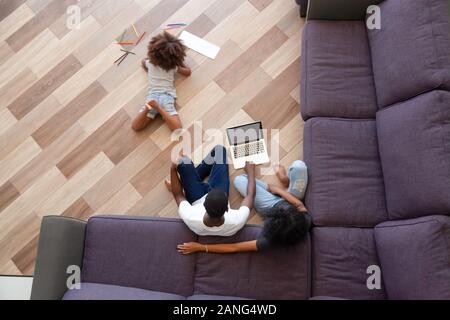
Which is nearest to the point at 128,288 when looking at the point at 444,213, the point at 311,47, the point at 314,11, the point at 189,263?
the point at 189,263

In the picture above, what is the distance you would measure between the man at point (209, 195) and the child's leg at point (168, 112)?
36 cm

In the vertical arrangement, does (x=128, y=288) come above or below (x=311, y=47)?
below

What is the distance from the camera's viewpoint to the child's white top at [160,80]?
2718 millimetres

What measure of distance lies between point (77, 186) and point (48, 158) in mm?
331

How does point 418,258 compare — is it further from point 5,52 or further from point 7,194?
point 5,52

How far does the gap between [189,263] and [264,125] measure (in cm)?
117

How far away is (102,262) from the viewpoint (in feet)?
6.89

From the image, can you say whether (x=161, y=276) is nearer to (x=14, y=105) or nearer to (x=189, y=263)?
(x=189, y=263)

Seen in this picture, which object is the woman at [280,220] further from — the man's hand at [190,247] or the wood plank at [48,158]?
the wood plank at [48,158]

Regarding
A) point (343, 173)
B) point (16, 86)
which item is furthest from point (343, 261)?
point (16, 86)

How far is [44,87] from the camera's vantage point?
9.53 feet

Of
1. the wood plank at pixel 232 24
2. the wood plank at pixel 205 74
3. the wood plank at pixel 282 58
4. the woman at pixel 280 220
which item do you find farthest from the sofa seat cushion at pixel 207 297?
the wood plank at pixel 232 24

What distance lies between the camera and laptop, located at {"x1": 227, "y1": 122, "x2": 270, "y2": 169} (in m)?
2.61

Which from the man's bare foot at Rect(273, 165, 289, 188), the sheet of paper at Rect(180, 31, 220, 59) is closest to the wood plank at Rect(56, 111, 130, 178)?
the sheet of paper at Rect(180, 31, 220, 59)
